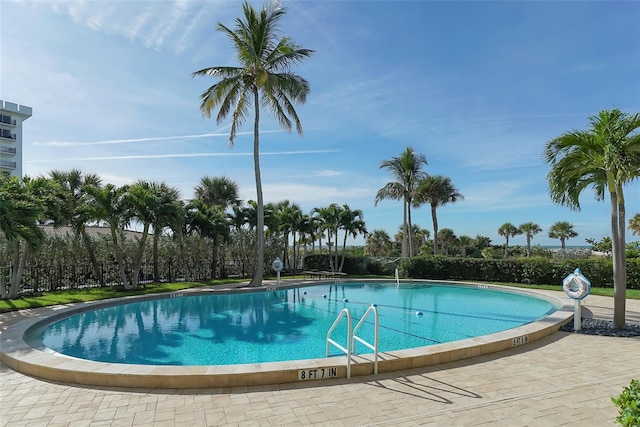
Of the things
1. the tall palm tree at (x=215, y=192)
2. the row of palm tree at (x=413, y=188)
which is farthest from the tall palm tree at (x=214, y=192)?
the row of palm tree at (x=413, y=188)

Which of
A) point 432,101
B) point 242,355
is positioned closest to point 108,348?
point 242,355

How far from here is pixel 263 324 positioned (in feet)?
34.7

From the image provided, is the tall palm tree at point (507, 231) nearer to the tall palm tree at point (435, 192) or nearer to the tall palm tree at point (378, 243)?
the tall palm tree at point (378, 243)

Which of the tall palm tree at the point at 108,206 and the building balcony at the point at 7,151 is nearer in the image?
the tall palm tree at the point at 108,206

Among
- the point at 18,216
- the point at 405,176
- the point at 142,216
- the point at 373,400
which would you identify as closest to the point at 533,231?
the point at 405,176

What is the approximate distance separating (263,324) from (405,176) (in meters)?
19.4

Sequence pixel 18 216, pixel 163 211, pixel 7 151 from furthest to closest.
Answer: pixel 7 151 < pixel 163 211 < pixel 18 216

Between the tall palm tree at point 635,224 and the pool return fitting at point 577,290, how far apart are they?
1628 inches

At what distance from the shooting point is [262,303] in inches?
558

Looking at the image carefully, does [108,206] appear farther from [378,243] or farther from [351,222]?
[378,243]

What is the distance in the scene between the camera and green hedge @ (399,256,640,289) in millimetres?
16188

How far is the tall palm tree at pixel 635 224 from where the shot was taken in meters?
38.7

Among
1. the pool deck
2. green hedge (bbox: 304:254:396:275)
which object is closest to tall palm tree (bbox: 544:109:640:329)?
the pool deck

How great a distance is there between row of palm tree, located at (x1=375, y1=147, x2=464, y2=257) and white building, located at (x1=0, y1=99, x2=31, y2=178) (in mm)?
54814
